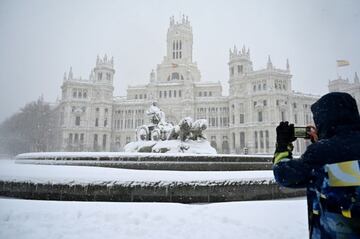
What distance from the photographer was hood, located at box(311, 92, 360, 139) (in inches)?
73.9

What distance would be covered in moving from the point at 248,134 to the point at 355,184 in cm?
5741

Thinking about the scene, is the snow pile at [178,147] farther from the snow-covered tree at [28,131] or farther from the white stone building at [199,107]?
the white stone building at [199,107]

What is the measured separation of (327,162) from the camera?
70.4 inches

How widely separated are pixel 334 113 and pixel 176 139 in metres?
10.7

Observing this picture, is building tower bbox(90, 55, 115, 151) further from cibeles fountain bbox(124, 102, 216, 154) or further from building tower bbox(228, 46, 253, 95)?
cibeles fountain bbox(124, 102, 216, 154)

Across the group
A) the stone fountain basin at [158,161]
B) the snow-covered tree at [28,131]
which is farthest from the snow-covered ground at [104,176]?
the snow-covered tree at [28,131]

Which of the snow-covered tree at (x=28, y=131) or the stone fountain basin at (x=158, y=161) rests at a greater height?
the snow-covered tree at (x=28, y=131)

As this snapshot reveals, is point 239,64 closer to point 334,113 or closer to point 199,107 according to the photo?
point 199,107

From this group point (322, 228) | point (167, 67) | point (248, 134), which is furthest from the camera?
point (167, 67)

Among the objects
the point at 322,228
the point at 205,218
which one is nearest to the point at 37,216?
the point at 205,218

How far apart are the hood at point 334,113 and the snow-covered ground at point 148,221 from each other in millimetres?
2603

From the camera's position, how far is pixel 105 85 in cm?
6581

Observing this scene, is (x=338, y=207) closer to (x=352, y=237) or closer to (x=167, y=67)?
(x=352, y=237)

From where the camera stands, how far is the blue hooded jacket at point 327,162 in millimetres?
1717
